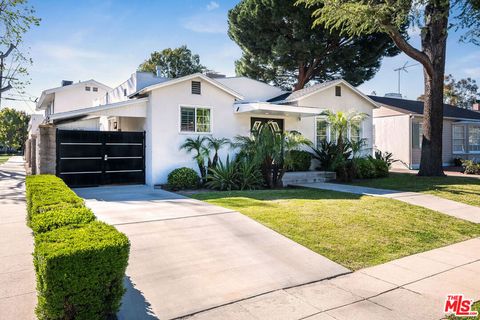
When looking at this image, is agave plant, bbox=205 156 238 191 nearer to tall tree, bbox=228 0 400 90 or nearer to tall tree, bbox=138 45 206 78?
tall tree, bbox=228 0 400 90

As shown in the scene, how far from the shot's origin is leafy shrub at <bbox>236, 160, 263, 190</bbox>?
1252 cm

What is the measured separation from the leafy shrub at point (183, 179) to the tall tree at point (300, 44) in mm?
12651

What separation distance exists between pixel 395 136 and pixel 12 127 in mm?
53227

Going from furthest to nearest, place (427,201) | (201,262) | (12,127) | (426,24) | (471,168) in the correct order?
(12,127)
(471,168)
(426,24)
(427,201)
(201,262)

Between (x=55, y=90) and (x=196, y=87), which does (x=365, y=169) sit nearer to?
(x=196, y=87)

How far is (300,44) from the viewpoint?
2156 cm

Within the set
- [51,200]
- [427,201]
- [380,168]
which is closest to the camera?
[51,200]

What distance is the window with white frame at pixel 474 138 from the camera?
23.9 m

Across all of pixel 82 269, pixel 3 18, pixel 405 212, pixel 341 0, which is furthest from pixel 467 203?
pixel 3 18

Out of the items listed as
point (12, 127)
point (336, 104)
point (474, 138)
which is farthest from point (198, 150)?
point (12, 127)

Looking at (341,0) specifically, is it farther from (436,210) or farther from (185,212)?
(185,212)

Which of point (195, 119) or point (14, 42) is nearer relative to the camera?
point (195, 119)

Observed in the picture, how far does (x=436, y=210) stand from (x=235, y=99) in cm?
894

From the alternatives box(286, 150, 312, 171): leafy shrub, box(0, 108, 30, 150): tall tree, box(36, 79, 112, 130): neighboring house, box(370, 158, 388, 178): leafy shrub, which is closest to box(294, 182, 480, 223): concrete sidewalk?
box(286, 150, 312, 171): leafy shrub
